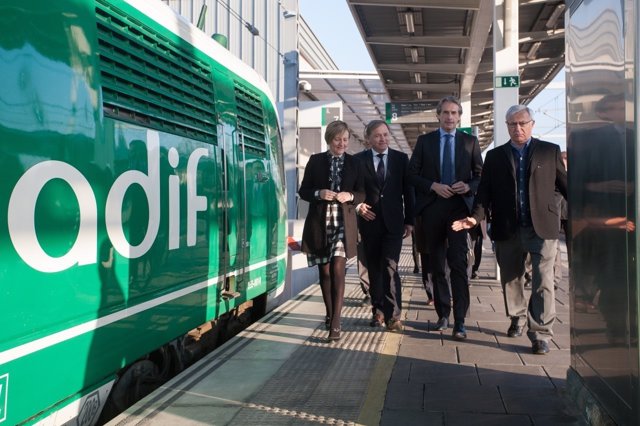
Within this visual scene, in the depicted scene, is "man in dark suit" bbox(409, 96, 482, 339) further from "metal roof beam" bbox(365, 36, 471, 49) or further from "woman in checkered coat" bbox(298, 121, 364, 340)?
"metal roof beam" bbox(365, 36, 471, 49)

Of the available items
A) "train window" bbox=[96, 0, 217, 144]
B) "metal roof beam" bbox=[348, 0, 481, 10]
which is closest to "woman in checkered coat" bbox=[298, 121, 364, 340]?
"train window" bbox=[96, 0, 217, 144]

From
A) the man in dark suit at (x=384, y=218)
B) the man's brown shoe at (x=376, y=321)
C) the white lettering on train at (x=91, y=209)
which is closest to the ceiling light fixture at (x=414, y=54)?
the man in dark suit at (x=384, y=218)

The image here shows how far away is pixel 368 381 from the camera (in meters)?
4.51

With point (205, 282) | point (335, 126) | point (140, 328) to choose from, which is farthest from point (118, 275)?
point (335, 126)

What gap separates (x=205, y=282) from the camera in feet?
16.5

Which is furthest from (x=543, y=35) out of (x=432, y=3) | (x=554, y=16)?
(x=432, y=3)

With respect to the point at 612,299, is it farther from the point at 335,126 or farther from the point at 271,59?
the point at 271,59

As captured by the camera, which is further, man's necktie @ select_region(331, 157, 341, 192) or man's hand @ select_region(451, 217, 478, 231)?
man's necktie @ select_region(331, 157, 341, 192)

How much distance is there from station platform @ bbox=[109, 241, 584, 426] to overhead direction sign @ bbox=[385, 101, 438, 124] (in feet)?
43.6

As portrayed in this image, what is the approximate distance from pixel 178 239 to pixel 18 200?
1680mm

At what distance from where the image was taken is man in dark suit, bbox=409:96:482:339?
594 centimetres

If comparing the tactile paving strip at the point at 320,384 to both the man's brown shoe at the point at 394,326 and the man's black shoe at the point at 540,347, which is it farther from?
the man's black shoe at the point at 540,347

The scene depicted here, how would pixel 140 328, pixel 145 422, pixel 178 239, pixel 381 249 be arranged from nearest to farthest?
pixel 145 422
pixel 140 328
pixel 178 239
pixel 381 249

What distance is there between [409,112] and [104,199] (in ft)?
54.9
